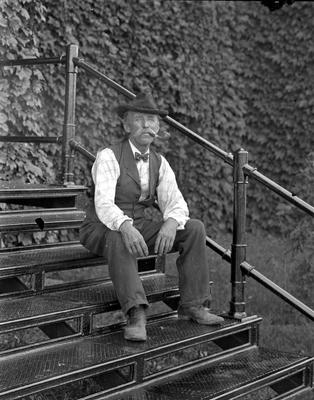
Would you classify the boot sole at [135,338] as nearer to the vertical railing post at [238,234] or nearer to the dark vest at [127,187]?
the dark vest at [127,187]

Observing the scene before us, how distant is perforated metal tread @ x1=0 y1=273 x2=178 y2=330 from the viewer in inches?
134

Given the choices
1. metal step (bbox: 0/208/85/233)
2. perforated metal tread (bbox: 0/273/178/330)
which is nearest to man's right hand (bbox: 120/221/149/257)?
perforated metal tread (bbox: 0/273/178/330)

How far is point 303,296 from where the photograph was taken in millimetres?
5867

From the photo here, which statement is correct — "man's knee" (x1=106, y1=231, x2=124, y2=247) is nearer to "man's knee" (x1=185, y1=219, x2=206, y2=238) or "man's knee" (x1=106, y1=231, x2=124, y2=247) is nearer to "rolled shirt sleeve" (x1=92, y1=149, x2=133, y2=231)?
"rolled shirt sleeve" (x1=92, y1=149, x2=133, y2=231)

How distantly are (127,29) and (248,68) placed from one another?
2.30 meters

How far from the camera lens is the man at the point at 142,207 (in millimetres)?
3834

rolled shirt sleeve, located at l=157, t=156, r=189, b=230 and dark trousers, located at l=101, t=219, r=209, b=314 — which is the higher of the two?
rolled shirt sleeve, located at l=157, t=156, r=189, b=230

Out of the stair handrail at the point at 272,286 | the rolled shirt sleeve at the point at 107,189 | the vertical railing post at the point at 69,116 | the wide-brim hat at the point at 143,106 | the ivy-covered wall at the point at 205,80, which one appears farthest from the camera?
the ivy-covered wall at the point at 205,80

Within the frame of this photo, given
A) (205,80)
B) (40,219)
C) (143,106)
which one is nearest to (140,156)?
(143,106)

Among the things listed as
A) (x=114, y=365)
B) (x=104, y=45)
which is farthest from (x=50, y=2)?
(x=114, y=365)

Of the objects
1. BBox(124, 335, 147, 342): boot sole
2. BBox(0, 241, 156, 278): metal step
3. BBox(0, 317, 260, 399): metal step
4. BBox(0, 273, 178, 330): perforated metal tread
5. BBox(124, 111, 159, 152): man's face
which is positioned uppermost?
BBox(124, 111, 159, 152): man's face

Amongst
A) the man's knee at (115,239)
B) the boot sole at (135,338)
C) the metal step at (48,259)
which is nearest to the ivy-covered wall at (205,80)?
the metal step at (48,259)

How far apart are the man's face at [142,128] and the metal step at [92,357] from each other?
39.8 inches

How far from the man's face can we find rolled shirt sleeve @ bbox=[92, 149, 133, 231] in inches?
6.6
